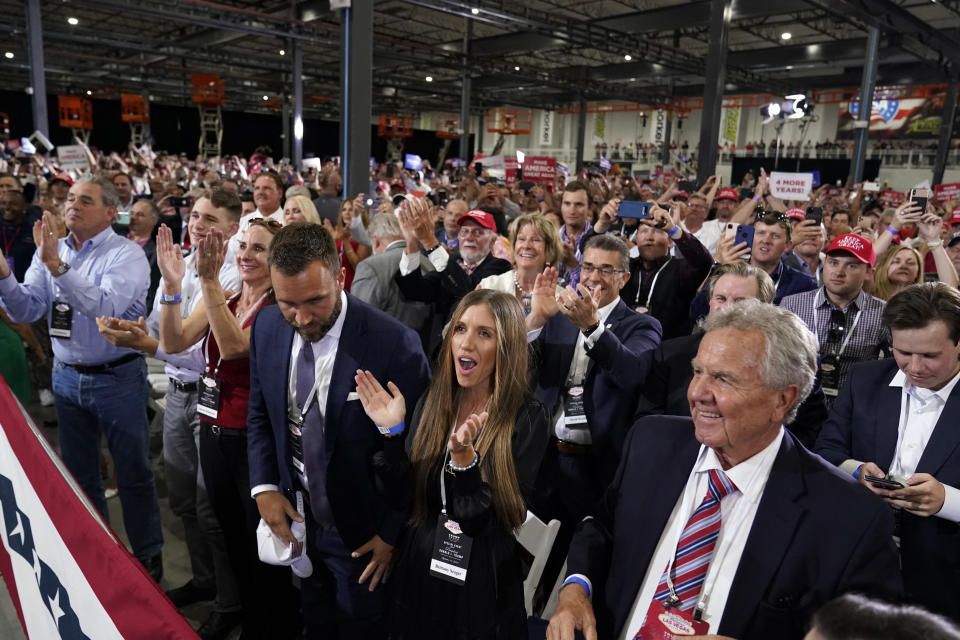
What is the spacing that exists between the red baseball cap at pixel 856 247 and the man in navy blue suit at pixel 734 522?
1793 millimetres

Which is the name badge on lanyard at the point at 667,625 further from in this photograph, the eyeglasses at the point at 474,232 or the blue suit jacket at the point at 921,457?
the eyeglasses at the point at 474,232

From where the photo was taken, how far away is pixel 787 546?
1.42 metres

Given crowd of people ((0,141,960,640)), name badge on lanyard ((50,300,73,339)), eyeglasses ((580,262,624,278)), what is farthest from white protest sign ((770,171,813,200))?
name badge on lanyard ((50,300,73,339))

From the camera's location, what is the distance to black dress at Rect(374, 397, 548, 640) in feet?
6.20

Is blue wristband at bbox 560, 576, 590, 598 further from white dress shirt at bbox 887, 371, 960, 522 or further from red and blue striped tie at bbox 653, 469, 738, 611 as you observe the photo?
white dress shirt at bbox 887, 371, 960, 522

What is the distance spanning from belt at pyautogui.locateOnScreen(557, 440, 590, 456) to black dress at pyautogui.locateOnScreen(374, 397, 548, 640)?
2.02 feet

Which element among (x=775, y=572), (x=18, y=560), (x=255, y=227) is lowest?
(x=18, y=560)

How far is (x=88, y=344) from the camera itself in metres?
2.97

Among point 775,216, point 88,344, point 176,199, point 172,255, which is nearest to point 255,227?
point 172,255

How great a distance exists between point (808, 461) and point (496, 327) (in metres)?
1.01

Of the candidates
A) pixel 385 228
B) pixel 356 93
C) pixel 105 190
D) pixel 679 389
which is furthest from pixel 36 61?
pixel 679 389

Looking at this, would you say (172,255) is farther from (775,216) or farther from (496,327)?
(775,216)

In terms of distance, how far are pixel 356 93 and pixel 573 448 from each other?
451 centimetres

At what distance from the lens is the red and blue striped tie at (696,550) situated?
4.85ft
